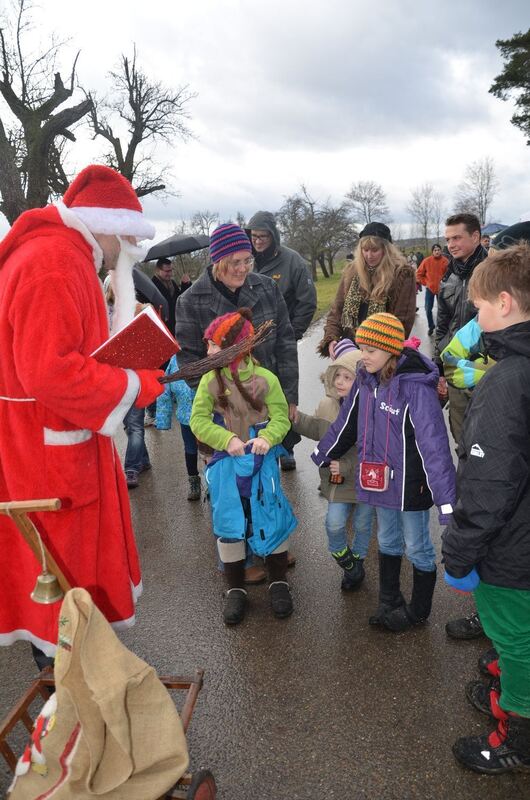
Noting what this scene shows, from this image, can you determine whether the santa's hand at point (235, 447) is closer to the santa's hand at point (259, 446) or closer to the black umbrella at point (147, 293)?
the santa's hand at point (259, 446)

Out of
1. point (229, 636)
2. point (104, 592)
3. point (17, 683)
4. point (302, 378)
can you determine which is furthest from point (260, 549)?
point (302, 378)

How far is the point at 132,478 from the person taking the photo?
5137 millimetres

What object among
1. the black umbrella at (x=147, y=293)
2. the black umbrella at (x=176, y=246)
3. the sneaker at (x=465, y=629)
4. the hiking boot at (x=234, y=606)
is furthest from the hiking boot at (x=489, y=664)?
the black umbrella at (x=176, y=246)

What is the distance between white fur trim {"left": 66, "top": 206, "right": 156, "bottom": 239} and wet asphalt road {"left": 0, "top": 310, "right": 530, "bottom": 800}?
2.10 metres

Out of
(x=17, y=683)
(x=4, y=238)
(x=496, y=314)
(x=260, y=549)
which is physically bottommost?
(x=17, y=683)

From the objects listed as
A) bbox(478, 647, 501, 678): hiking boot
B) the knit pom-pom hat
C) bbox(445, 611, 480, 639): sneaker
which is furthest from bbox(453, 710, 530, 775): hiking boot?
the knit pom-pom hat

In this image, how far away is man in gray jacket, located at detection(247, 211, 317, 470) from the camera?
480 cm

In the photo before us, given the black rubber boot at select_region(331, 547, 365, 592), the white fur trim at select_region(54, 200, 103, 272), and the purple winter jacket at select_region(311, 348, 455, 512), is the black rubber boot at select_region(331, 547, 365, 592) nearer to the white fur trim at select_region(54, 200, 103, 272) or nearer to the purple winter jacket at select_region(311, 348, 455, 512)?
the purple winter jacket at select_region(311, 348, 455, 512)

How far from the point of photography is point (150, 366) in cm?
201

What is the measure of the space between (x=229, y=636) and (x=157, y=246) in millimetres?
6682

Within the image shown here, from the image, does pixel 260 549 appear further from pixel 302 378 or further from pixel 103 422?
pixel 302 378

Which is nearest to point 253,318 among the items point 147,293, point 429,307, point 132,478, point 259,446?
point 259,446

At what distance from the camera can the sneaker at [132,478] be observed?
5.10m

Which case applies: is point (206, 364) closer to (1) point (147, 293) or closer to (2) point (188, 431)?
(2) point (188, 431)
